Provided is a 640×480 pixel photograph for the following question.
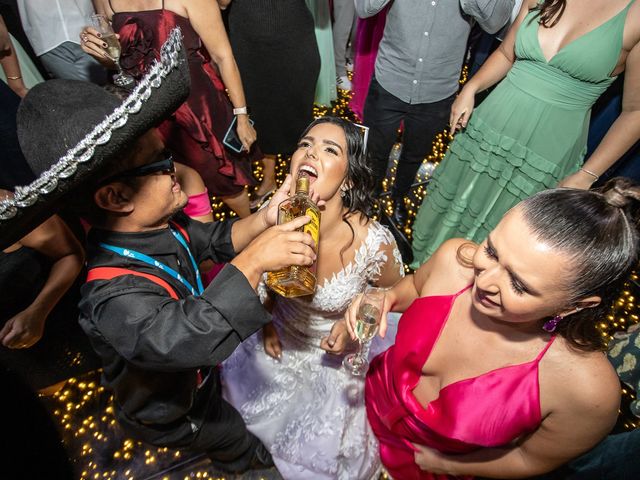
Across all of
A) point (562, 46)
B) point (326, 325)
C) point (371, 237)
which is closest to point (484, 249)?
point (371, 237)

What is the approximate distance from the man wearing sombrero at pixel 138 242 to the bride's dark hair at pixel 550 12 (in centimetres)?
217

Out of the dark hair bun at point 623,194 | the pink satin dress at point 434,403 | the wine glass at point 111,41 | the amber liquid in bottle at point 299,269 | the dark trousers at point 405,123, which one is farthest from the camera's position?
the dark trousers at point 405,123

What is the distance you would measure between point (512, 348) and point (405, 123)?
2.23 metres

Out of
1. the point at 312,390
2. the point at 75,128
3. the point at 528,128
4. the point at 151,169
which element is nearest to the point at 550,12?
the point at 528,128

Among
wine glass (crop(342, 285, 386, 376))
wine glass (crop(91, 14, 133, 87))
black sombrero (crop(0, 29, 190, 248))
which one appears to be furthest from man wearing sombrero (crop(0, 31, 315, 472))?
wine glass (crop(91, 14, 133, 87))

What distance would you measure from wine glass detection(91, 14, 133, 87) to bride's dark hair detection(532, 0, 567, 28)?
2.65 meters

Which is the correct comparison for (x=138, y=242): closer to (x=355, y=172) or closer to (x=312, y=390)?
(x=355, y=172)

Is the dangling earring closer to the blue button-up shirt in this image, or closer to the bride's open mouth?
the bride's open mouth

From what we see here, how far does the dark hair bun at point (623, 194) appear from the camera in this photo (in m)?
1.04

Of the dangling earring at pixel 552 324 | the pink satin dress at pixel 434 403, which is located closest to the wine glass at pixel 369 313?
the pink satin dress at pixel 434 403

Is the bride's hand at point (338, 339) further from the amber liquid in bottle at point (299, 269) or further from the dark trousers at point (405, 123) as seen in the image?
the dark trousers at point (405, 123)

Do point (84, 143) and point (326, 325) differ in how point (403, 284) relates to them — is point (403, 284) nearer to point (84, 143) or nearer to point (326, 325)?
point (326, 325)

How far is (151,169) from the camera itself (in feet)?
4.25

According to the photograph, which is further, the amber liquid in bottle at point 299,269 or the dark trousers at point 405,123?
the dark trousers at point 405,123
